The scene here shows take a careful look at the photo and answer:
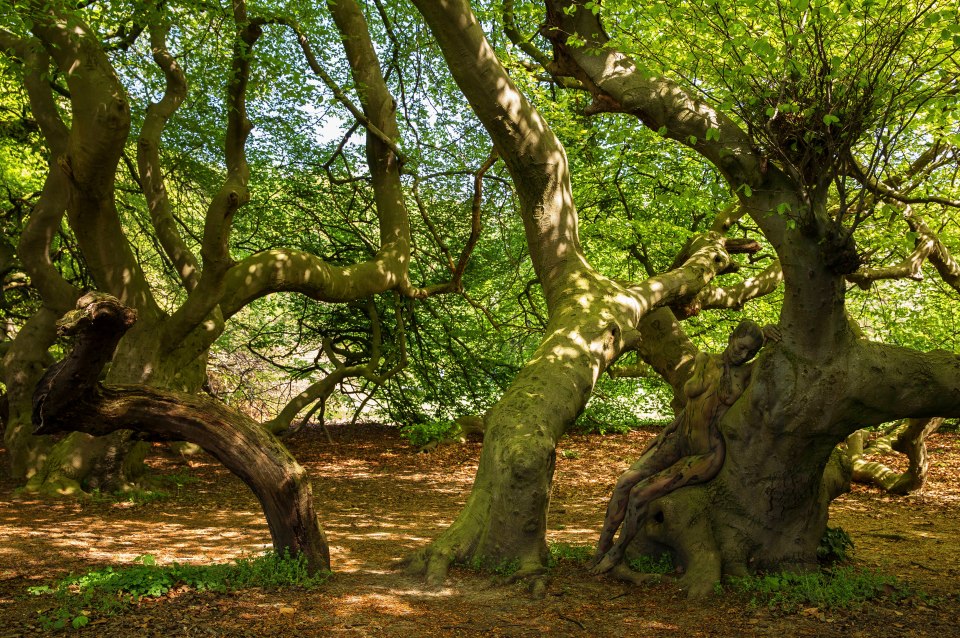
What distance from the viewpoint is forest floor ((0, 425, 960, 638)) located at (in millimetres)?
4922

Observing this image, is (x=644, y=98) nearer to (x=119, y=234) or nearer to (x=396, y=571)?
(x=396, y=571)

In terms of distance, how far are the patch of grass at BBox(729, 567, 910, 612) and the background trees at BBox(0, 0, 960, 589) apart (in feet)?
0.86

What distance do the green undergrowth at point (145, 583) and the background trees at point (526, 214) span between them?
1170 millimetres

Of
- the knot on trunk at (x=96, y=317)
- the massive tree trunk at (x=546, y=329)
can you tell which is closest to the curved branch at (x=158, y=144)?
the massive tree trunk at (x=546, y=329)

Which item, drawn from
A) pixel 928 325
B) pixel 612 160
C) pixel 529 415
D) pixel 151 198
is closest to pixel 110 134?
pixel 151 198

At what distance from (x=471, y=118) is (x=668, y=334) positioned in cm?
614

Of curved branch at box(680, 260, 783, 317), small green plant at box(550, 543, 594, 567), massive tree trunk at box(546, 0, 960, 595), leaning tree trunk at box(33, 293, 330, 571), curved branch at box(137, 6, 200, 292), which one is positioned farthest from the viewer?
curved branch at box(680, 260, 783, 317)

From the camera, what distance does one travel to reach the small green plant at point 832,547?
655 centimetres

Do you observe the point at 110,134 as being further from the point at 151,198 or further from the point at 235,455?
the point at 235,455

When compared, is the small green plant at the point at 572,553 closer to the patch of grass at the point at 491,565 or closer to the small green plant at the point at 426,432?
the patch of grass at the point at 491,565

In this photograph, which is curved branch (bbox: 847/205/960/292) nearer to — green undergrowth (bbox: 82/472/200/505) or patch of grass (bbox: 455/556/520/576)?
patch of grass (bbox: 455/556/520/576)

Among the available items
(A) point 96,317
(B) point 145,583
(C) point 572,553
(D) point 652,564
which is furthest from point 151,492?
(D) point 652,564

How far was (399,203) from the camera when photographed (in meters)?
12.4

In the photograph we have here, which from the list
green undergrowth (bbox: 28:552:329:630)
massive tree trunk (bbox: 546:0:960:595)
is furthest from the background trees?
green undergrowth (bbox: 28:552:329:630)
